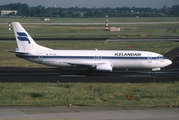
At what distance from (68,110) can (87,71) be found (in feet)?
69.7

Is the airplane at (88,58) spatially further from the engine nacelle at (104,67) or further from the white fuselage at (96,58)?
the engine nacelle at (104,67)

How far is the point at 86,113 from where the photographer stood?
28453 mm

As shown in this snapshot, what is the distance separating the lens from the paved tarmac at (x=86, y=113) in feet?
88.8

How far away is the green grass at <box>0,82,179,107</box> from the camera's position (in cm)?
3209

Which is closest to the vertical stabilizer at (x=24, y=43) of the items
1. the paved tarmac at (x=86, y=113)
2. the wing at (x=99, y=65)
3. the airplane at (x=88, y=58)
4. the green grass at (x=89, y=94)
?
the airplane at (x=88, y=58)

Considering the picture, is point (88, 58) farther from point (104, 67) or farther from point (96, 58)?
point (104, 67)

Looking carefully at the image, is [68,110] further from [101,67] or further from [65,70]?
[65,70]

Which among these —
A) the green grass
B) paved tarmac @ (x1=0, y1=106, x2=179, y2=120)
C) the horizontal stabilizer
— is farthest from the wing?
the horizontal stabilizer

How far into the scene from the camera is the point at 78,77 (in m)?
47.8

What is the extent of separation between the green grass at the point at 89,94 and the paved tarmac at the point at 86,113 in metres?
1.59

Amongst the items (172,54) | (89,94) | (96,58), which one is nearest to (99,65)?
(96,58)

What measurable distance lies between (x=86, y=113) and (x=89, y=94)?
24.8ft

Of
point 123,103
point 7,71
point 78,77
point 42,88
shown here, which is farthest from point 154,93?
point 7,71

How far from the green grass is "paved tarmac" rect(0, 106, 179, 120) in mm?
1588
